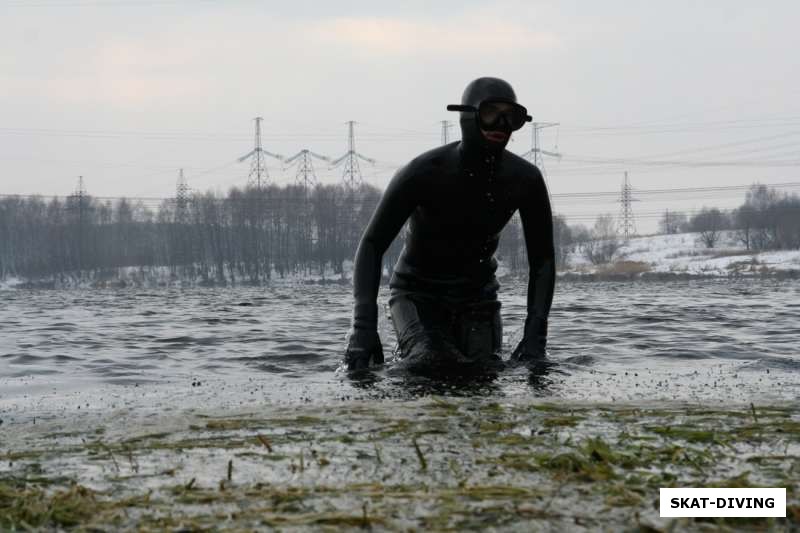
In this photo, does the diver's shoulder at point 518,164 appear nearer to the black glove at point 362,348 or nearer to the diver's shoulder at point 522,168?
the diver's shoulder at point 522,168

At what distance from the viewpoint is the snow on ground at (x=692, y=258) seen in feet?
198

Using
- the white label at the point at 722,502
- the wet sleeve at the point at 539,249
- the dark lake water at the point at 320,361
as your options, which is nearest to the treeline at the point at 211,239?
the dark lake water at the point at 320,361

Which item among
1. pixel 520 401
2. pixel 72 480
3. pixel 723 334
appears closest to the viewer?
pixel 72 480

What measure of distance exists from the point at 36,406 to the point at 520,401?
10.3 ft

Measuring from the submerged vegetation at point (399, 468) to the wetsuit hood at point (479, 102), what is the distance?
252 centimetres

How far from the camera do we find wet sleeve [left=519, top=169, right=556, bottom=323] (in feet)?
Result: 24.6

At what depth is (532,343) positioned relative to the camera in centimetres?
775

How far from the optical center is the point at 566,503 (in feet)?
9.94

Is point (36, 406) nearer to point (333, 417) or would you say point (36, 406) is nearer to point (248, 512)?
point (333, 417)

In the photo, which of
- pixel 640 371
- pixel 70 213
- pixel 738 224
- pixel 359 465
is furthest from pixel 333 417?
pixel 738 224

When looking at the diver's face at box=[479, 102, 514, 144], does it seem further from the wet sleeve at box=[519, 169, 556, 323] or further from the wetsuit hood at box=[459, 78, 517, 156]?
the wet sleeve at box=[519, 169, 556, 323]

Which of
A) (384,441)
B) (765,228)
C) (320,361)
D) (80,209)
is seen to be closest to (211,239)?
(80,209)

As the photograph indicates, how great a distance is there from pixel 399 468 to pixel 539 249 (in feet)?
14.7

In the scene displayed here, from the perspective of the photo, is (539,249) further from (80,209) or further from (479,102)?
(80,209)
